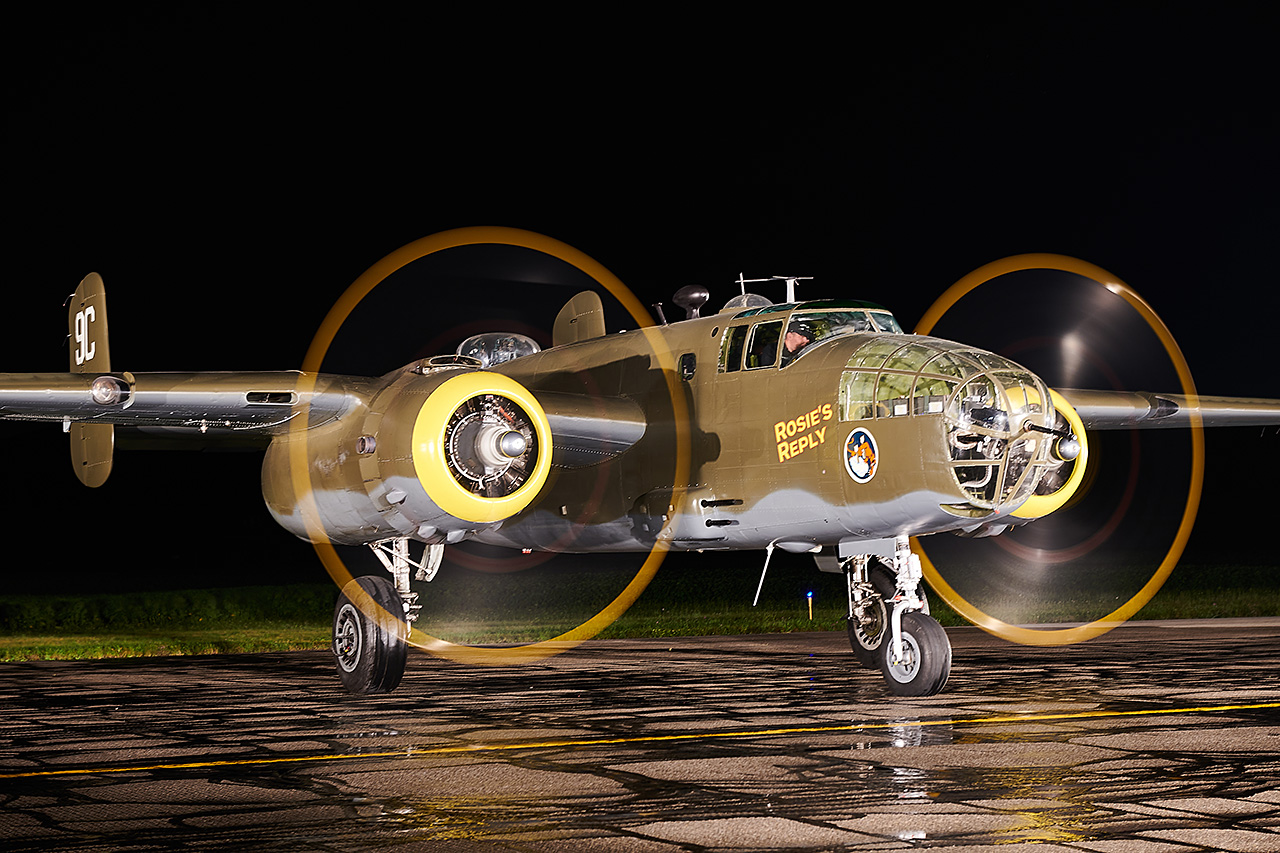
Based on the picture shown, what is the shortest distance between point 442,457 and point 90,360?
7.96 m

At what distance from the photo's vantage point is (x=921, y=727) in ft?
37.6

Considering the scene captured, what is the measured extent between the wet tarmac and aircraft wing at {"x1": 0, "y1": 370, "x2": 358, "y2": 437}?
3.12 meters

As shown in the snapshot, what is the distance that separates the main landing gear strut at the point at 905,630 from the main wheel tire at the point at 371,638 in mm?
5061

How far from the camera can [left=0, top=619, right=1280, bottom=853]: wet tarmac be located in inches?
285

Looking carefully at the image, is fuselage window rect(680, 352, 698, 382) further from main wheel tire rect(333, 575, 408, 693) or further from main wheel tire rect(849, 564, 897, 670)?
main wheel tire rect(333, 575, 408, 693)

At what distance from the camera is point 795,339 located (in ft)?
46.4

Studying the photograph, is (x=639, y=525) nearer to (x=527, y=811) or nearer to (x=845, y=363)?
(x=845, y=363)

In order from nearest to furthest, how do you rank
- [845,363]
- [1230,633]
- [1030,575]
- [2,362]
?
[845,363]
[1230,633]
[1030,575]
[2,362]

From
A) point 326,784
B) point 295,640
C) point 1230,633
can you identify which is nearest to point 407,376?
point 326,784

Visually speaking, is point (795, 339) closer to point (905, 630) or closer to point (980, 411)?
point (980, 411)

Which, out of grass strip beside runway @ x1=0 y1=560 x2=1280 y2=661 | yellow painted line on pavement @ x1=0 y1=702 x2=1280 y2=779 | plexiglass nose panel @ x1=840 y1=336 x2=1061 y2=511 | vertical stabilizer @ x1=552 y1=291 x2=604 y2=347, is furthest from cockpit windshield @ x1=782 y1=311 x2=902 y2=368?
grass strip beside runway @ x1=0 y1=560 x2=1280 y2=661

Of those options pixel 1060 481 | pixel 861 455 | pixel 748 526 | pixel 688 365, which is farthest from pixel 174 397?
pixel 1060 481

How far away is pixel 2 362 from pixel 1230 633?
49727 mm

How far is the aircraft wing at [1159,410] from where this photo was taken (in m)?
17.8
